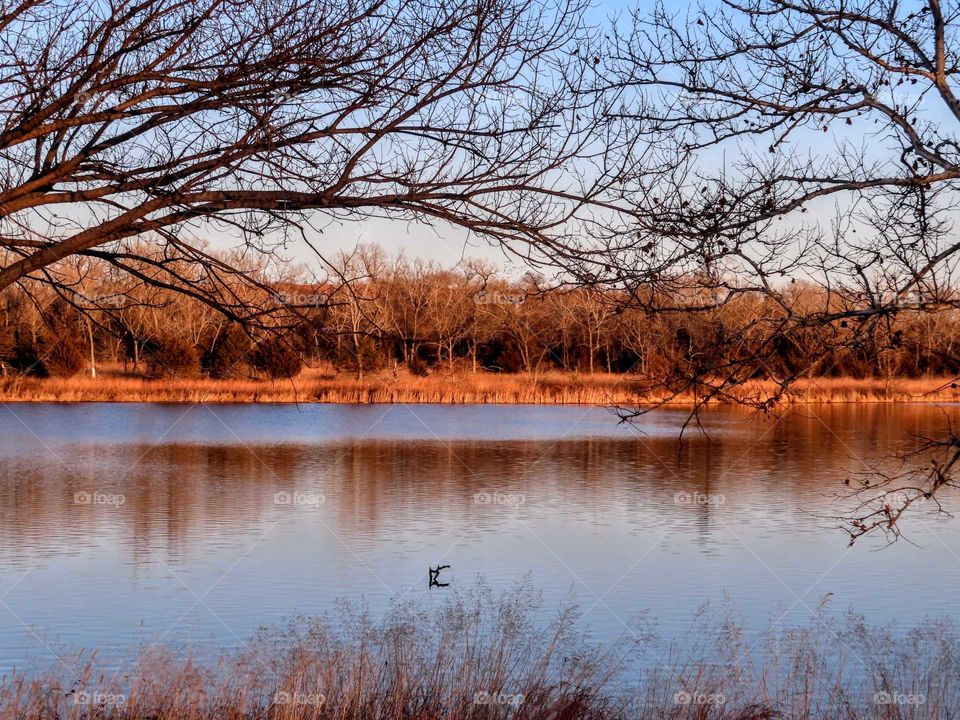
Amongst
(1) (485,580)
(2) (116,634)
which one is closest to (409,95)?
(2) (116,634)

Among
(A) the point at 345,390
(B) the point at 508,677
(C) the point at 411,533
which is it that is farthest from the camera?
(A) the point at 345,390

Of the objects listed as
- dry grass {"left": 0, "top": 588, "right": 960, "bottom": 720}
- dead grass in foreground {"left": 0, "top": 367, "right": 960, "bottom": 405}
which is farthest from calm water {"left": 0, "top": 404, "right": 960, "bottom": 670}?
dead grass in foreground {"left": 0, "top": 367, "right": 960, "bottom": 405}

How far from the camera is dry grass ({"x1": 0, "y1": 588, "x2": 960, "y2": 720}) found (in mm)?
6996

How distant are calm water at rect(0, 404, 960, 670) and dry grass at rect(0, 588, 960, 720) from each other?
65 cm

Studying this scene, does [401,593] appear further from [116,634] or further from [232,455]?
[232,455]

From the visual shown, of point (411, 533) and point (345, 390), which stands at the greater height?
point (345, 390)

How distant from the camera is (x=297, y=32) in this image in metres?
4.52

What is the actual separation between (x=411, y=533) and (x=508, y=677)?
7465 millimetres

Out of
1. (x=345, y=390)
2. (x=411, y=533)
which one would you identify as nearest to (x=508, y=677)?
(x=411, y=533)

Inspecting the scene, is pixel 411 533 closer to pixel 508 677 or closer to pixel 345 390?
pixel 508 677

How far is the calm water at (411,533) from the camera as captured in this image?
11484 mm

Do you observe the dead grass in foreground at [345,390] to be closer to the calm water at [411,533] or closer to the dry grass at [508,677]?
the calm water at [411,533]

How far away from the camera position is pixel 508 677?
826 centimetres

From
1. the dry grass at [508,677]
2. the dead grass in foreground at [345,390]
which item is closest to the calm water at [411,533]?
the dry grass at [508,677]
